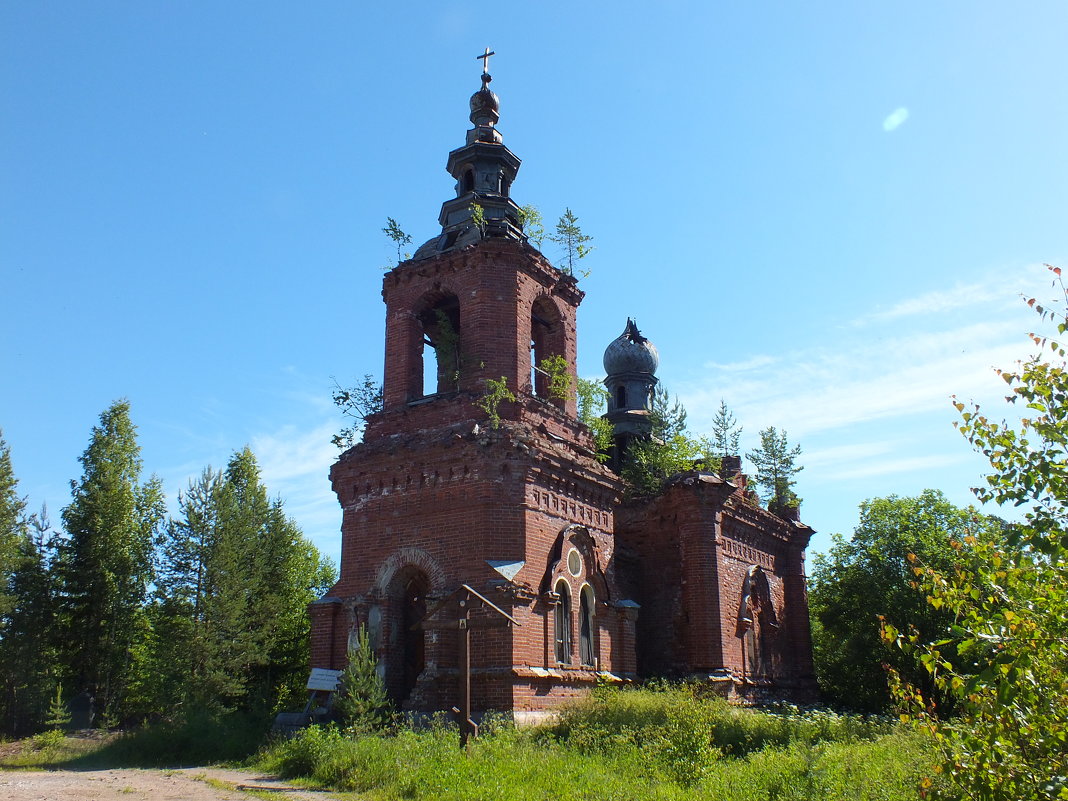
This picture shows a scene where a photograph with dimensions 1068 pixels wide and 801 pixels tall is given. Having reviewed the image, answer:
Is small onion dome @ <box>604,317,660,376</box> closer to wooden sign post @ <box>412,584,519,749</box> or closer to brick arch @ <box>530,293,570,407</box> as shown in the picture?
brick arch @ <box>530,293,570,407</box>

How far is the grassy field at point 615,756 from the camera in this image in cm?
898

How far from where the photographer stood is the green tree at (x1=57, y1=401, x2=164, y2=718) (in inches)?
1022

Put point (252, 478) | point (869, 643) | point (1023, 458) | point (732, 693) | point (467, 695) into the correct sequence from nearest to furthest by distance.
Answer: point (1023, 458) → point (467, 695) → point (732, 693) → point (869, 643) → point (252, 478)

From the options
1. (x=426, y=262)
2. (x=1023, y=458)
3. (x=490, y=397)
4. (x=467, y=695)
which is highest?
(x=426, y=262)

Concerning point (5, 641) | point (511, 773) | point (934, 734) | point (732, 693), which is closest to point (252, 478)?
point (5, 641)

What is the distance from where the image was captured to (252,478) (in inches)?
1224

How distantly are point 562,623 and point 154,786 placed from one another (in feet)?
21.5

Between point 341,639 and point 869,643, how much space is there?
15470mm

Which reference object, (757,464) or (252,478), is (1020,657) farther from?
(252,478)

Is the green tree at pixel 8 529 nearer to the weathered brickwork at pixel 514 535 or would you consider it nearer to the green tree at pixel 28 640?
the green tree at pixel 28 640

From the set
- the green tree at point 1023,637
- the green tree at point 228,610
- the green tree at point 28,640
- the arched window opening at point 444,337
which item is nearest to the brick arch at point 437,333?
the arched window opening at point 444,337

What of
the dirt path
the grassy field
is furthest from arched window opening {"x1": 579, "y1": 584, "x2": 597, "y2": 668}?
the dirt path

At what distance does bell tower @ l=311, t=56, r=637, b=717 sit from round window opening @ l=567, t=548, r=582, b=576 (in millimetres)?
30

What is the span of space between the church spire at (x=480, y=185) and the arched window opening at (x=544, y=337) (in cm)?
155
